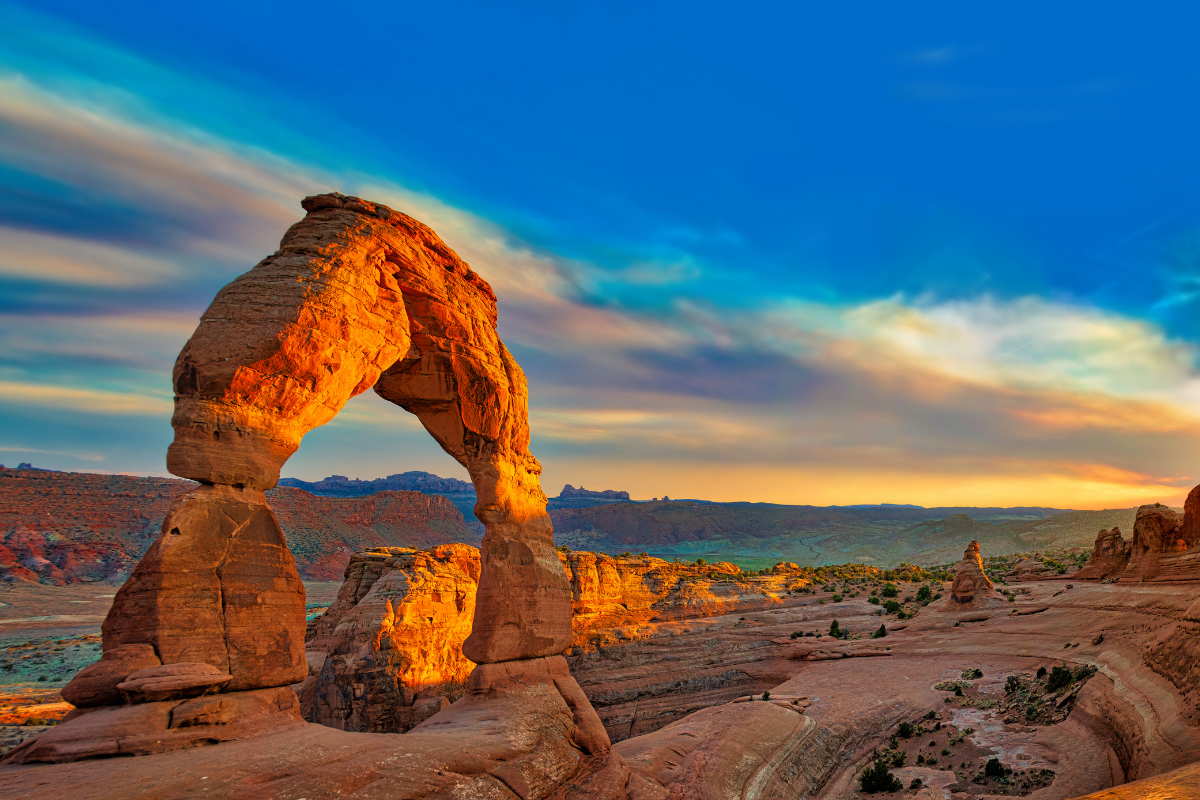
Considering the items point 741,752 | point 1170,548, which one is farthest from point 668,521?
point 741,752

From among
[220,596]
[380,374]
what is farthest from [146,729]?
[380,374]

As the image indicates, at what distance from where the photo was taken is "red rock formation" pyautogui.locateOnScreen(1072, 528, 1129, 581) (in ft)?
123

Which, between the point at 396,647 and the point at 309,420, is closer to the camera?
the point at 309,420

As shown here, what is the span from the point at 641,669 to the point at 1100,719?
20577 mm

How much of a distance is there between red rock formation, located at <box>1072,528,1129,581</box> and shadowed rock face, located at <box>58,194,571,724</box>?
40.8 meters

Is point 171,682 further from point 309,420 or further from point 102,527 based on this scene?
point 102,527

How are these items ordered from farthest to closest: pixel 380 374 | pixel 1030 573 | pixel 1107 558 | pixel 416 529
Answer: pixel 416 529 < pixel 1030 573 < pixel 1107 558 < pixel 380 374

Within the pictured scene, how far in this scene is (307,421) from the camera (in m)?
10.8

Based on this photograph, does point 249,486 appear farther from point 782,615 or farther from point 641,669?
point 782,615

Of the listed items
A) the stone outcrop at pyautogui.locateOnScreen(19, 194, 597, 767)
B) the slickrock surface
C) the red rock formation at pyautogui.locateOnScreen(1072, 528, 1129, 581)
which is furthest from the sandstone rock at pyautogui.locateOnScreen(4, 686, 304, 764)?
the slickrock surface

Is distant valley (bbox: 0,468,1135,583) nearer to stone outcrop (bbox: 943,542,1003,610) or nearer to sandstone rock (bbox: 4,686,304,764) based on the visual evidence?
sandstone rock (bbox: 4,686,304,764)

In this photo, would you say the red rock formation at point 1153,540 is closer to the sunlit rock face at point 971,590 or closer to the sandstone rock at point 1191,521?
the sandstone rock at point 1191,521

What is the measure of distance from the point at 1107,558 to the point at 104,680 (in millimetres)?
51216

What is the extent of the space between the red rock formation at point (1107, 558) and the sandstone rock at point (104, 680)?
4861 centimetres
